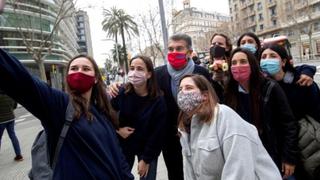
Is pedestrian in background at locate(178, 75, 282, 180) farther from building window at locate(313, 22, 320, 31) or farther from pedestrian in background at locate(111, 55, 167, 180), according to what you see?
building window at locate(313, 22, 320, 31)

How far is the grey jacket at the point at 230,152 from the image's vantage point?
2203 millimetres

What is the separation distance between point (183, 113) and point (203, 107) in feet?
1.00

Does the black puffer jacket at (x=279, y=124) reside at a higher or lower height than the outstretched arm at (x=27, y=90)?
lower

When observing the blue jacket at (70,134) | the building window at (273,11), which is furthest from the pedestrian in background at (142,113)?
the building window at (273,11)

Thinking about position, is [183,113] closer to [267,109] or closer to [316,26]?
[267,109]

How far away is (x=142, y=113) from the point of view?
347 cm

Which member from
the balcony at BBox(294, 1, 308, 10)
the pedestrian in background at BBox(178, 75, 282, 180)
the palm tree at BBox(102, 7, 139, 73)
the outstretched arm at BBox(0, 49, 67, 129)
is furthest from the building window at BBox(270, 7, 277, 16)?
the outstretched arm at BBox(0, 49, 67, 129)

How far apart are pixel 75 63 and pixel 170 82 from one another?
1.32 m

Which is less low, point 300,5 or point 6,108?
point 300,5

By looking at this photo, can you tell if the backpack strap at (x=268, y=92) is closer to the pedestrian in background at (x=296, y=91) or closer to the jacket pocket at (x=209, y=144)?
the pedestrian in background at (x=296, y=91)

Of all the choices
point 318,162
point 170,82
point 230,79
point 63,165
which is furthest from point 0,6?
point 318,162

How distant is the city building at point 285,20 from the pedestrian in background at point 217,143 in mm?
50430

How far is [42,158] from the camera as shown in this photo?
8.64ft

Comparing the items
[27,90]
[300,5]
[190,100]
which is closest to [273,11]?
[300,5]
